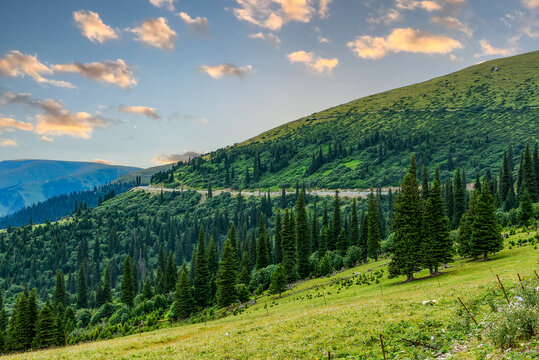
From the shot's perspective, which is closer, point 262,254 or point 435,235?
point 435,235

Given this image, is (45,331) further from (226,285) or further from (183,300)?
(226,285)

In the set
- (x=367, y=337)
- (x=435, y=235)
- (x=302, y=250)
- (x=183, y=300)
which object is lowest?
(x=183, y=300)

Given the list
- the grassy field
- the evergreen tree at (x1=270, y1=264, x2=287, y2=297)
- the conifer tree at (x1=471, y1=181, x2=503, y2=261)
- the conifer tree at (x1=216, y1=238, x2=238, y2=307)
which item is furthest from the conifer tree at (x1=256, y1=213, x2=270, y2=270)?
the grassy field

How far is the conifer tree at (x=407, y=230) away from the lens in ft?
160

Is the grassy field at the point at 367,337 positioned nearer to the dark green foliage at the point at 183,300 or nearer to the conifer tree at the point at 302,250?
the dark green foliage at the point at 183,300

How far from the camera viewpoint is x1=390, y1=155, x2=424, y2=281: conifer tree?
48719 mm

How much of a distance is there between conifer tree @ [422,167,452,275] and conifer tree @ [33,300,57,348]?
63.9 meters

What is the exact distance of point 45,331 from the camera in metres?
56.9

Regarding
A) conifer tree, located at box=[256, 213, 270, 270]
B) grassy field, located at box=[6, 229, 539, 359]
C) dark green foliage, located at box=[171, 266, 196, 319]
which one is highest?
grassy field, located at box=[6, 229, 539, 359]

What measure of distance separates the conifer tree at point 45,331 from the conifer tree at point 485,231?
72002 mm

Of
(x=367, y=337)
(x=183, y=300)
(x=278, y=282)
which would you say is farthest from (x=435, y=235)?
(x=183, y=300)

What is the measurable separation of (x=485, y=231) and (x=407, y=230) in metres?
10.7

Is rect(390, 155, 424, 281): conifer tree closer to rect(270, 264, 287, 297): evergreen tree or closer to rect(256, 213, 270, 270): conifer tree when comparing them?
rect(270, 264, 287, 297): evergreen tree

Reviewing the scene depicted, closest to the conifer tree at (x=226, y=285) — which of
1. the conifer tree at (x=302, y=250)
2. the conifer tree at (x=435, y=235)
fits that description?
the conifer tree at (x=302, y=250)
